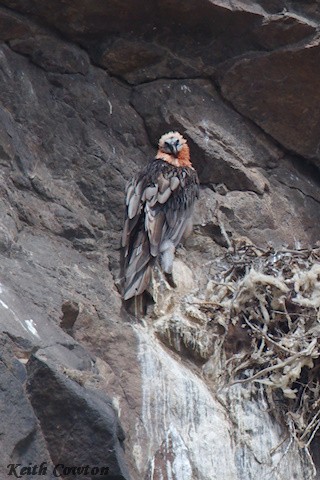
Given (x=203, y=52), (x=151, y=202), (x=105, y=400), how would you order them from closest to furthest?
(x=105, y=400), (x=151, y=202), (x=203, y=52)

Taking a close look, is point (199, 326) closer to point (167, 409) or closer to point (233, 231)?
point (167, 409)

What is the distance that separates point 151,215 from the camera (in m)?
8.38

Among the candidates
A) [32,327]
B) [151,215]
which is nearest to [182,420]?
[32,327]

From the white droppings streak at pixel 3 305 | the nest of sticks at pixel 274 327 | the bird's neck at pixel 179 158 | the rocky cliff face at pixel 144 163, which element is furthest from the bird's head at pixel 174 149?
the white droppings streak at pixel 3 305

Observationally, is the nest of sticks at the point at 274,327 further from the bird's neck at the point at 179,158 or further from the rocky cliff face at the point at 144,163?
the bird's neck at the point at 179,158

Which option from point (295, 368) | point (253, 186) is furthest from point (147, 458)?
point (253, 186)

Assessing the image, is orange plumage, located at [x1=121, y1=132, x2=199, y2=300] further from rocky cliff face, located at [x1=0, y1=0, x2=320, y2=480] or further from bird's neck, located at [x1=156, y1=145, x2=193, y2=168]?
rocky cliff face, located at [x1=0, y1=0, x2=320, y2=480]

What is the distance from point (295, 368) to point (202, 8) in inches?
119

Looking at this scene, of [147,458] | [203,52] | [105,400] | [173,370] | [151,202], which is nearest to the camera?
[105,400]

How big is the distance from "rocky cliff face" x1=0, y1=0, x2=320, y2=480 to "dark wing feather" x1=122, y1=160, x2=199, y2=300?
0.18 m

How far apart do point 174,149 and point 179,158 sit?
0.36 ft

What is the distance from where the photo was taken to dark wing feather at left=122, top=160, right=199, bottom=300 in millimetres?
7957

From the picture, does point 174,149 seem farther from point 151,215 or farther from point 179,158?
point 151,215

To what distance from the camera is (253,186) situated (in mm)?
9172
